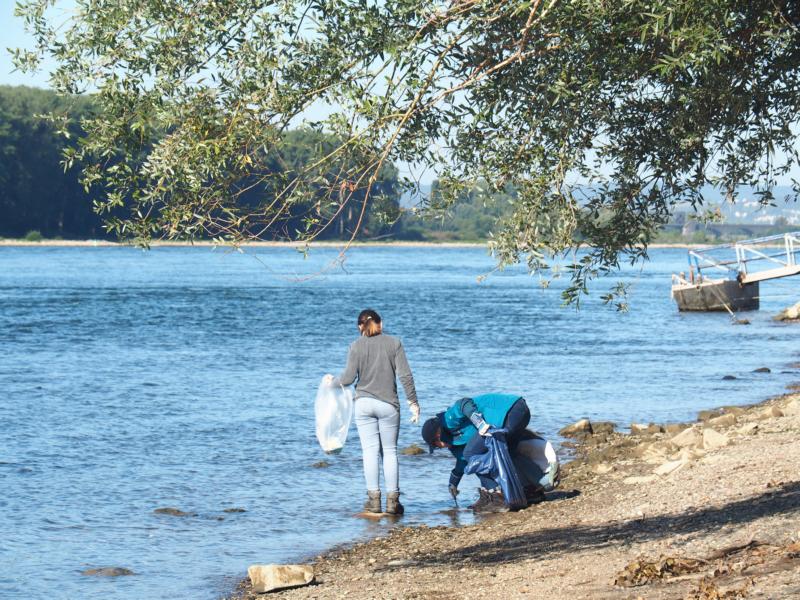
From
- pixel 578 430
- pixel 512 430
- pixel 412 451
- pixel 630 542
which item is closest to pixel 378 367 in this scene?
pixel 512 430

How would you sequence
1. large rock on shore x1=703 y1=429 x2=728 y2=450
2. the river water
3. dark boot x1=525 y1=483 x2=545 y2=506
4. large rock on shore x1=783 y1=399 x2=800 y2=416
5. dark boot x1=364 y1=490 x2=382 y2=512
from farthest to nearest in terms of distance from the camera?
large rock on shore x1=783 y1=399 x2=800 y2=416
large rock on shore x1=703 y1=429 x2=728 y2=450
dark boot x1=364 y1=490 x2=382 y2=512
dark boot x1=525 y1=483 x2=545 y2=506
the river water

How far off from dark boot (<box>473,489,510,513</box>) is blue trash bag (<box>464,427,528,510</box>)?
18cm

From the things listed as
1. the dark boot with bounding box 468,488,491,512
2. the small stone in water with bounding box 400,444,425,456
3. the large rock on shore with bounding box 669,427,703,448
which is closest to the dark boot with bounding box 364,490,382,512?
the dark boot with bounding box 468,488,491,512

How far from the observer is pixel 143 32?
7.23 meters

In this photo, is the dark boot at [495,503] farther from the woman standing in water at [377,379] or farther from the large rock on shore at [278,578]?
the large rock on shore at [278,578]

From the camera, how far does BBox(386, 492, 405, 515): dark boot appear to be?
12970 millimetres

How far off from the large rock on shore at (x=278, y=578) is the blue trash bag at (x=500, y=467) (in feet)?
8.32

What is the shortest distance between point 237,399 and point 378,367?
44.1 feet

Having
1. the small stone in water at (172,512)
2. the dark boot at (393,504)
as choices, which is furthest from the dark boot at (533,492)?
the small stone in water at (172,512)

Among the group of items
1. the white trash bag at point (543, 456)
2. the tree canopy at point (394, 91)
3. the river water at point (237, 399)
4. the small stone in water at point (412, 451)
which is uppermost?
the tree canopy at point (394, 91)

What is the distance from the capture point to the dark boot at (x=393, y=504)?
12970 millimetres

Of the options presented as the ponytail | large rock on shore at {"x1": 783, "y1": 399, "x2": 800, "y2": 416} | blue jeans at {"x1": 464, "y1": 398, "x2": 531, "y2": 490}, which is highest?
the ponytail

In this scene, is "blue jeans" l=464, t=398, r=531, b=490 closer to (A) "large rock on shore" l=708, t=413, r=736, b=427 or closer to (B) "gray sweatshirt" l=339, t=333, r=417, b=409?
(B) "gray sweatshirt" l=339, t=333, r=417, b=409

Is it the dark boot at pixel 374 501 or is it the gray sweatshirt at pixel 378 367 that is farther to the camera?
the dark boot at pixel 374 501
